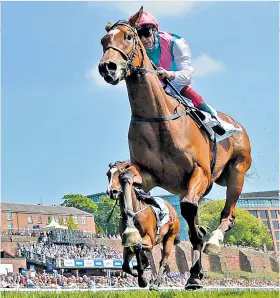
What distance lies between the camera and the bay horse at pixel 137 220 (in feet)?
23.3

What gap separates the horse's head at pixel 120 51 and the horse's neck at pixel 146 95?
0.21m

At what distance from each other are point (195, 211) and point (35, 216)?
103883 millimetres

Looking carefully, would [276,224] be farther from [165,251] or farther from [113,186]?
[113,186]

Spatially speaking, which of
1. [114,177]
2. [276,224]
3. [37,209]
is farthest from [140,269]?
[276,224]

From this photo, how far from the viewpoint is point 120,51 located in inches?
272

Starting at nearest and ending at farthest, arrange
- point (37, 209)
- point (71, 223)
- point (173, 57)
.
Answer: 1. point (173, 57)
2. point (71, 223)
3. point (37, 209)

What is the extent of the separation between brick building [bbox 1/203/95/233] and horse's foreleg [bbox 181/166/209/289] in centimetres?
9401

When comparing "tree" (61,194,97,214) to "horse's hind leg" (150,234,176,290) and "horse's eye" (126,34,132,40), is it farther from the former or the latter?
"horse's eye" (126,34,132,40)

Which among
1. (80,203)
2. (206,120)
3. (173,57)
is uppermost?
(80,203)

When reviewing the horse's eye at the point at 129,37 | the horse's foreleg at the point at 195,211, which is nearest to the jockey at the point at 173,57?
the horse's eye at the point at 129,37

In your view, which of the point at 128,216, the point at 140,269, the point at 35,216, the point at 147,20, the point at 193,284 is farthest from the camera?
the point at 35,216

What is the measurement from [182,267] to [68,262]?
1506 inches

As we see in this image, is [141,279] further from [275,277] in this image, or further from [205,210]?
[205,210]

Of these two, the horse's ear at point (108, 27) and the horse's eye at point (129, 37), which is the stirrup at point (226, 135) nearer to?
the horse's eye at point (129, 37)
